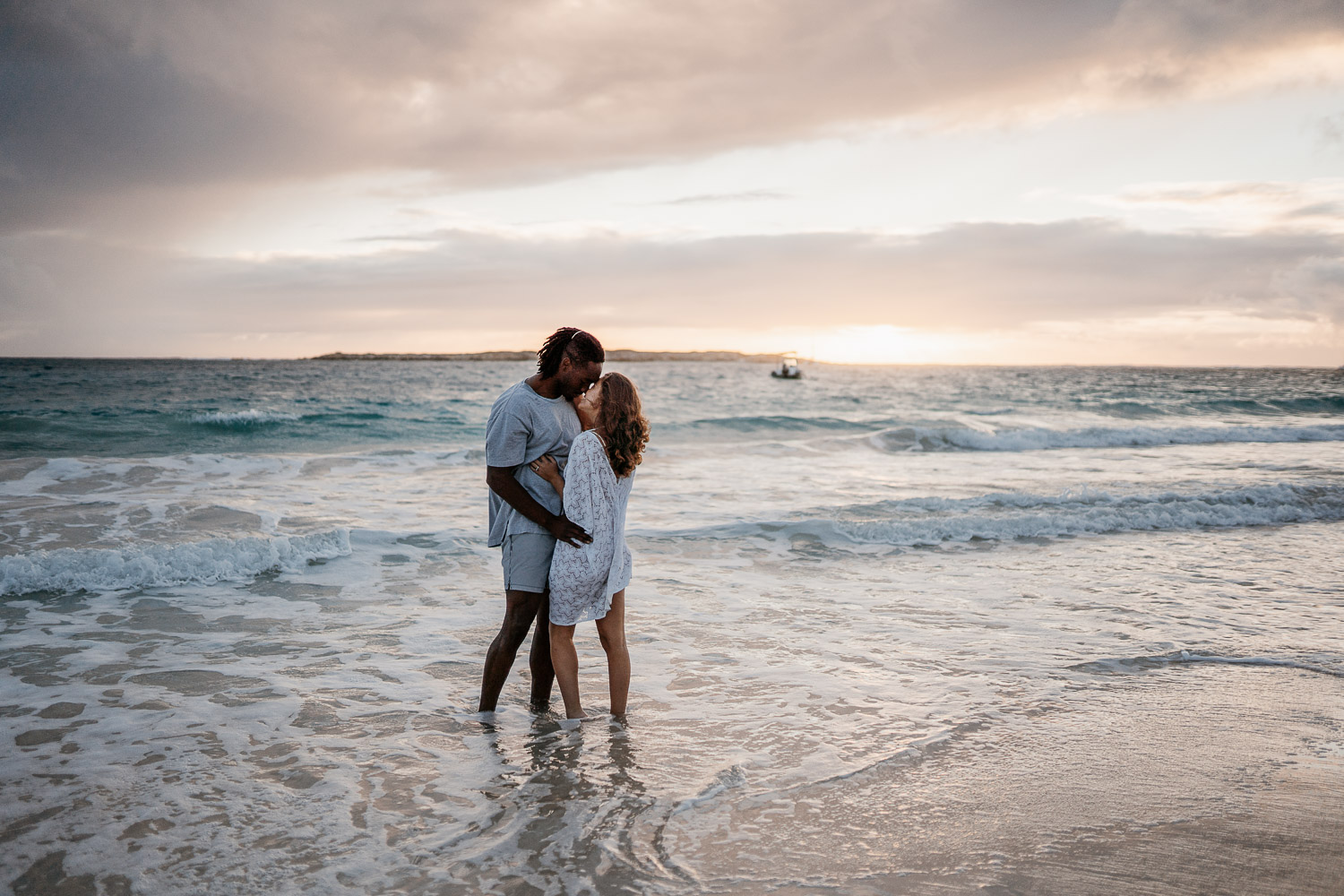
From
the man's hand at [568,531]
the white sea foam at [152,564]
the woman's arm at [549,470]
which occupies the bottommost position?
the white sea foam at [152,564]

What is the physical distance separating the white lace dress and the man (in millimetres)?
80

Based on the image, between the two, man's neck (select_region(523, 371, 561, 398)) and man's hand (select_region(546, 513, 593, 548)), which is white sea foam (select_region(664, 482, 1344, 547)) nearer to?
man's hand (select_region(546, 513, 593, 548))

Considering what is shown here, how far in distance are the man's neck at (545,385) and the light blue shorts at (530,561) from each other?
2.53ft

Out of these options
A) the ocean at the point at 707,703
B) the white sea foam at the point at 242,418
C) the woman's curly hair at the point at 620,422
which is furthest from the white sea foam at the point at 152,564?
the white sea foam at the point at 242,418

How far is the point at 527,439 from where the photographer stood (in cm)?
417

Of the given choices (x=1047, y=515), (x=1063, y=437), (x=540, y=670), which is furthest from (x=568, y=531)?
(x=1063, y=437)

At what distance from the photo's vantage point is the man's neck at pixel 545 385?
4156 millimetres

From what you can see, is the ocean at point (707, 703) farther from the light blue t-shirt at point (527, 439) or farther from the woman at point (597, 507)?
the light blue t-shirt at point (527, 439)

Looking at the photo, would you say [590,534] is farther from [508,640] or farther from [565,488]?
[508,640]

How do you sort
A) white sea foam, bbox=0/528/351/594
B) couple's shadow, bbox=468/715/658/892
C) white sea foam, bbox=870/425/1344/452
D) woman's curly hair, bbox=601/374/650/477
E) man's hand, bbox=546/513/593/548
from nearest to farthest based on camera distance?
couple's shadow, bbox=468/715/658/892
woman's curly hair, bbox=601/374/650/477
man's hand, bbox=546/513/593/548
white sea foam, bbox=0/528/351/594
white sea foam, bbox=870/425/1344/452

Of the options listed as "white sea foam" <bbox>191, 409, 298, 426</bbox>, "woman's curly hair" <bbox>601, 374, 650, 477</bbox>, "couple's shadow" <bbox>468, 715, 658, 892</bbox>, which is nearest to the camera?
"couple's shadow" <bbox>468, 715, 658, 892</bbox>

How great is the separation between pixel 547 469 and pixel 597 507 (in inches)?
13.3

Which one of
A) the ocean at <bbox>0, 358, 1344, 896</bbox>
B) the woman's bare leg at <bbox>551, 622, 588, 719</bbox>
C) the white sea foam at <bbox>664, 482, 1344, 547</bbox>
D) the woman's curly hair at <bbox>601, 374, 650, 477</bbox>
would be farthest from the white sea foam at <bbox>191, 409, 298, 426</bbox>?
the woman's curly hair at <bbox>601, 374, 650, 477</bbox>

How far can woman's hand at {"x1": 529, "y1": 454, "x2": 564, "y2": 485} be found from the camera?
416cm
